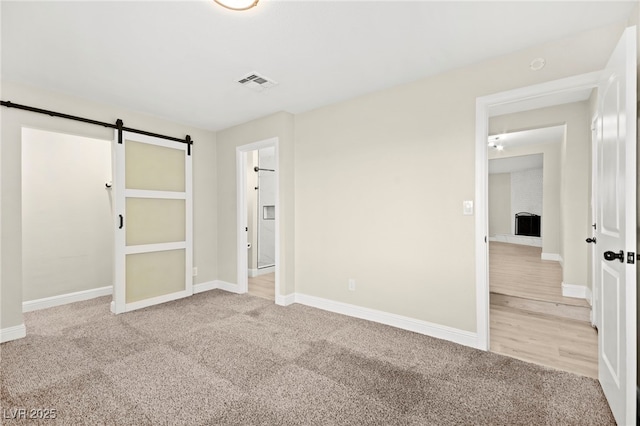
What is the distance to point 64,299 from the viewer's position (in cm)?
386

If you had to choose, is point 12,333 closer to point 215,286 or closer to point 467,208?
point 215,286

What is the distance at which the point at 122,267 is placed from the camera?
3.60 meters

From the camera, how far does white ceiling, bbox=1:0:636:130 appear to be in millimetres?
1894

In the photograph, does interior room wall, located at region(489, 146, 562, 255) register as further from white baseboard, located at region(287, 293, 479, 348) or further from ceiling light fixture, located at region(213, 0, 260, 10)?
ceiling light fixture, located at region(213, 0, 260, 10)

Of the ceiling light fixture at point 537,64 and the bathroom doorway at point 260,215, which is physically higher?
the ceiling light fixture at point 537,64

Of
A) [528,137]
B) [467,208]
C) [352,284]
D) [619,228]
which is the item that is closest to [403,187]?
[467,208]

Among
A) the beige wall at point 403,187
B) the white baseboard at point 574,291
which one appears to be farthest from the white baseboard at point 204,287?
the white baseboard at point 574,291

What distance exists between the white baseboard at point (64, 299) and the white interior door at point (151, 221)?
91 cm

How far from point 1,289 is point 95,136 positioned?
179 cm

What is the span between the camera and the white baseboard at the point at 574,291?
3.82 m

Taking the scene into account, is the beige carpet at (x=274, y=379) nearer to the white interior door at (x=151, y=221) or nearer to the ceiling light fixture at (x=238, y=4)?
the white interior door at (x=151, y=221)

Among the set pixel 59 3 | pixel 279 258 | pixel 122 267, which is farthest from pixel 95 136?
pixel 279 258

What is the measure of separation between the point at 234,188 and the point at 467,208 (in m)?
3.24

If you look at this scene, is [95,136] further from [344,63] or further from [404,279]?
[404,279]
